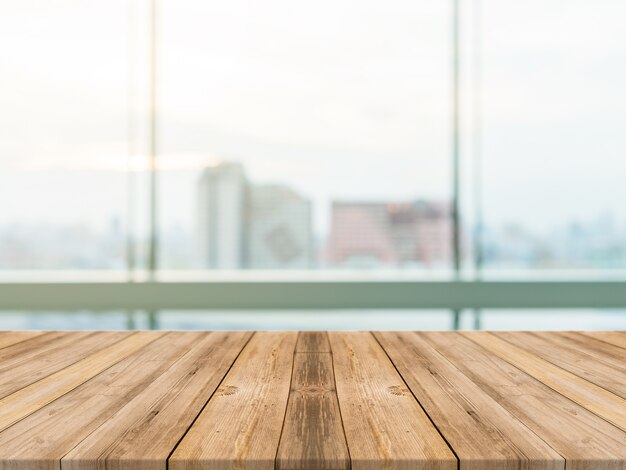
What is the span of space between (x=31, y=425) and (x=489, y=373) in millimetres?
824

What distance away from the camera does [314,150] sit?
312cm

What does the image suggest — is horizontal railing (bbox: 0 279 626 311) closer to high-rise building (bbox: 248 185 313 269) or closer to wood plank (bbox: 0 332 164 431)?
high-rise building (bbox: 248 185 313 269)

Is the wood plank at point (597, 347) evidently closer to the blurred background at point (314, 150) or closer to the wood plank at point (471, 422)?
the wood plank at point (471, 422)

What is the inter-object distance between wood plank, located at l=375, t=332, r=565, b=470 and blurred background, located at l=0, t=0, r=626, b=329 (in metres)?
1.97

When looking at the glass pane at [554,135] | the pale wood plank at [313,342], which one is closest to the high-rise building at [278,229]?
the glass pane at [554,135]

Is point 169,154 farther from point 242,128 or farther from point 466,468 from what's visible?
point 466,468

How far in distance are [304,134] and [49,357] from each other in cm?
216

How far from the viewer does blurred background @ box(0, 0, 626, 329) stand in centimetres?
307

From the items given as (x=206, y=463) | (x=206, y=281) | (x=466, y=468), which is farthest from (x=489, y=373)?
(x=206, y=281)

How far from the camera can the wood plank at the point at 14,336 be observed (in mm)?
1414

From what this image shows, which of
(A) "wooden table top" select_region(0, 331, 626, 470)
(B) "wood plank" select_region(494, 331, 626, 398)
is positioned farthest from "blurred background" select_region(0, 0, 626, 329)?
(A) "wooden table top" select_region(0, 331, 626, 470)

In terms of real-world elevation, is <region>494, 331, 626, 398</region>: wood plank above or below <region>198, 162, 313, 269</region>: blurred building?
below

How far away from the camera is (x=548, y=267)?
10.1 ft

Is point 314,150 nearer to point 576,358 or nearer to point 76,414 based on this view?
point 576,358
